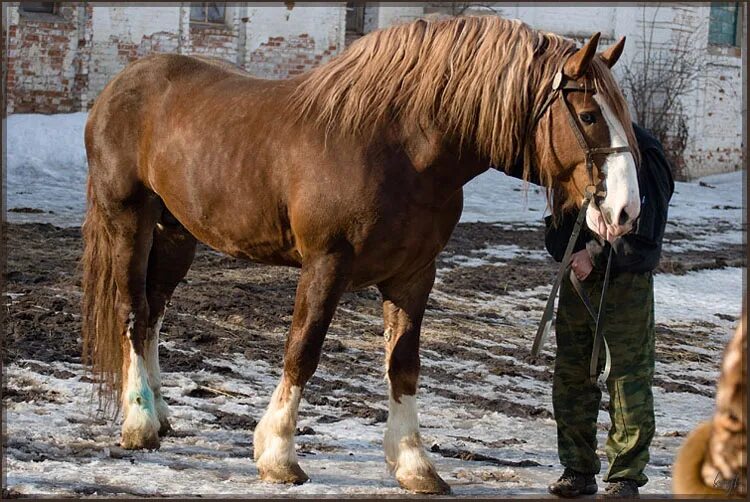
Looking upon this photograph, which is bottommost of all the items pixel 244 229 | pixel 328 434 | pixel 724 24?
pixel 328 434

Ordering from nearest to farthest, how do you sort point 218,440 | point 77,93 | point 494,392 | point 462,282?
point 218,440, point 494,392, point 462,282, point 77,93

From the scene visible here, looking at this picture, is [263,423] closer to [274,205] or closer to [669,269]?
[274,205]

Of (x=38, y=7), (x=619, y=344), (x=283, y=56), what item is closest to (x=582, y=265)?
(x=619, y=344)

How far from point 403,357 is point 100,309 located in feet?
5.75

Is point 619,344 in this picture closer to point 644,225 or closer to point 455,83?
point 644,225

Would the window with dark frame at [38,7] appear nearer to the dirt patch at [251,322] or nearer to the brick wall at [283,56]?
the brick wall at [283,56]

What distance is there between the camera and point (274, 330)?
7.28 m

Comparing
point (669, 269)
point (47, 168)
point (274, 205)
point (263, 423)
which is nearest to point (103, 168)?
point (274, 205)

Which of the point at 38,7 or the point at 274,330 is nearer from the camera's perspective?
the point at 274,330

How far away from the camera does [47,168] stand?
47.5ft

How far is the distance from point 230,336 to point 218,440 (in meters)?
1.98

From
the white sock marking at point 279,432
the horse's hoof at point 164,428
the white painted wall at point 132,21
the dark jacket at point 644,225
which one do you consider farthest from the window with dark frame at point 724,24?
the white sock marking at point 279,432

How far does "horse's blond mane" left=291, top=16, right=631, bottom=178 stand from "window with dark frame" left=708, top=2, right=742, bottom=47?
18.4m

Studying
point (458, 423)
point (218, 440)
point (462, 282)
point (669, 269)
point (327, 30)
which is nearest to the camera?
point (218, 440)
